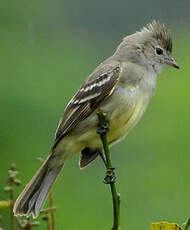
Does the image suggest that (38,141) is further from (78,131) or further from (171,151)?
(78,131)

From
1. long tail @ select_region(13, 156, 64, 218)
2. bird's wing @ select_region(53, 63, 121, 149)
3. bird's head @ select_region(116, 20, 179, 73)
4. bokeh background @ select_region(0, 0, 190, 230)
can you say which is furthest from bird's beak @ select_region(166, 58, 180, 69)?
bokeh background @ select_region(0, 0, 190, 230)

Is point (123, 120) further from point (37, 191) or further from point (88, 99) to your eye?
point (37, 191)

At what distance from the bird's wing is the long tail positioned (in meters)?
0.14

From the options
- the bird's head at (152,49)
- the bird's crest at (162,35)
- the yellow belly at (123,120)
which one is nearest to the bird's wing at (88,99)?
the yellow belly at (123,120)

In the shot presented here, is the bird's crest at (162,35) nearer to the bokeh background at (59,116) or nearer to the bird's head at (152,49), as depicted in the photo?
the bird's head at (152,49)

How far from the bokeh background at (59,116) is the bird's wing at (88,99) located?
35.2 inches

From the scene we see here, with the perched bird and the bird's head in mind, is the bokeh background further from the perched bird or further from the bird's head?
the bird's head

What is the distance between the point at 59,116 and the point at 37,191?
2181mm

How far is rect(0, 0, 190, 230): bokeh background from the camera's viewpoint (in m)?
5.31

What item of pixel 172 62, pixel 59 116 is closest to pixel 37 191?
pixel 172 62

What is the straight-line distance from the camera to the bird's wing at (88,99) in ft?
12.8

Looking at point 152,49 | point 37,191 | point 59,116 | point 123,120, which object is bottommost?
point 37,191

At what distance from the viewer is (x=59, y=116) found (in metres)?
6.02

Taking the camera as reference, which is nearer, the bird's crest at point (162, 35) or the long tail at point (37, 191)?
the long tail at point (37, 191)
